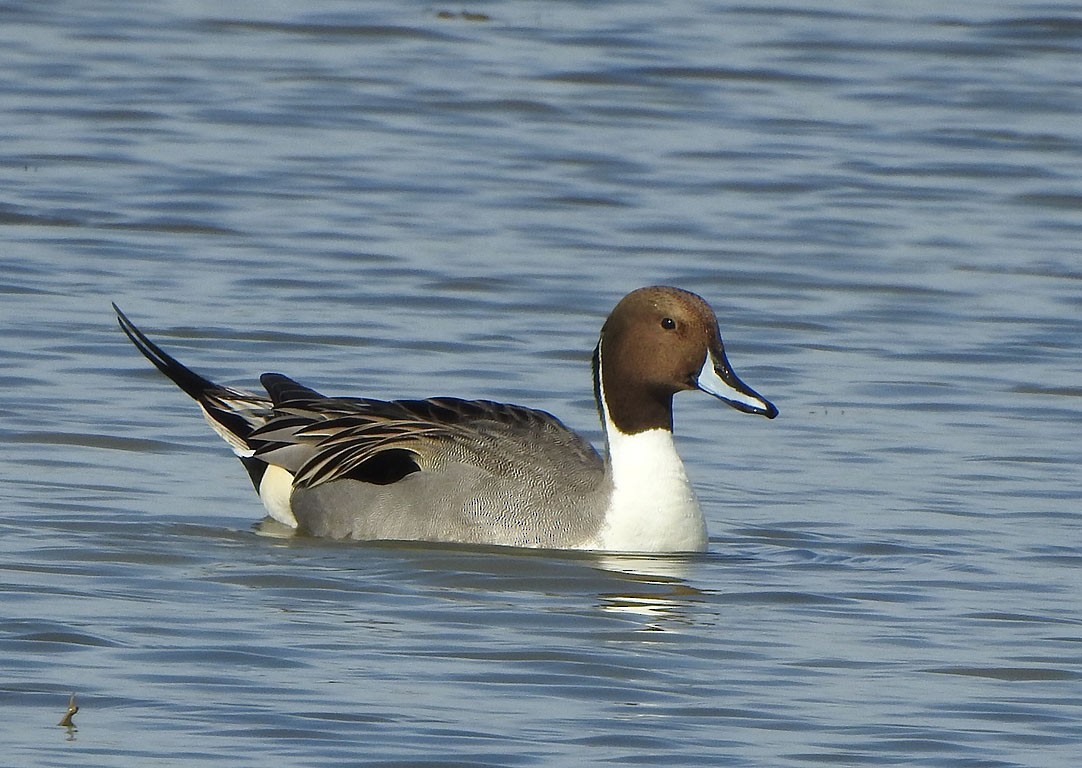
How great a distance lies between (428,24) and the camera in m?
17.5

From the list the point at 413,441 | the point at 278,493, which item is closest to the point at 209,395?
the point at 278,493

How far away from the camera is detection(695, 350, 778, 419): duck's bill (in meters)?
7.84

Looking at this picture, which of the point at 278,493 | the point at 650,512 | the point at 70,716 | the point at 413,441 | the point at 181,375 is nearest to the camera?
the point at 70,716

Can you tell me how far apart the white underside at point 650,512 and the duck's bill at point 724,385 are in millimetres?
273

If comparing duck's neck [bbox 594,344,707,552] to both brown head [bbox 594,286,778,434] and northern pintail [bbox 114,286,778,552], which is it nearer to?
northern pintail [bbox 114,286,778,552]

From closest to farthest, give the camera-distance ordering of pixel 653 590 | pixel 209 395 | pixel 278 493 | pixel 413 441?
1. pixel 653 590
2. pixel 413 441
3. pixel 278 493
4. pixel 209 395

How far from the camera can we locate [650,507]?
310 inches

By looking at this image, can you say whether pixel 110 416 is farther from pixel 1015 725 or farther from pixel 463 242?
pixel 1015 725

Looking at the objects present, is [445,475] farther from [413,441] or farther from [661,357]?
[661,357]

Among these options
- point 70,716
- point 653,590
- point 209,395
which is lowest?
point 653,590

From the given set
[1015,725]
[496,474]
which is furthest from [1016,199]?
[1015,725]

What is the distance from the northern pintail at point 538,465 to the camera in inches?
309

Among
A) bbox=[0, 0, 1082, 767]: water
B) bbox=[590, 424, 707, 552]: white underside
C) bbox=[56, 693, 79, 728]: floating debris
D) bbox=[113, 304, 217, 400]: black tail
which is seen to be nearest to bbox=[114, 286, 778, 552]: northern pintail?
bbox=[590, 424, 707, 552]: white underside

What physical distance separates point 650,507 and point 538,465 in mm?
364
